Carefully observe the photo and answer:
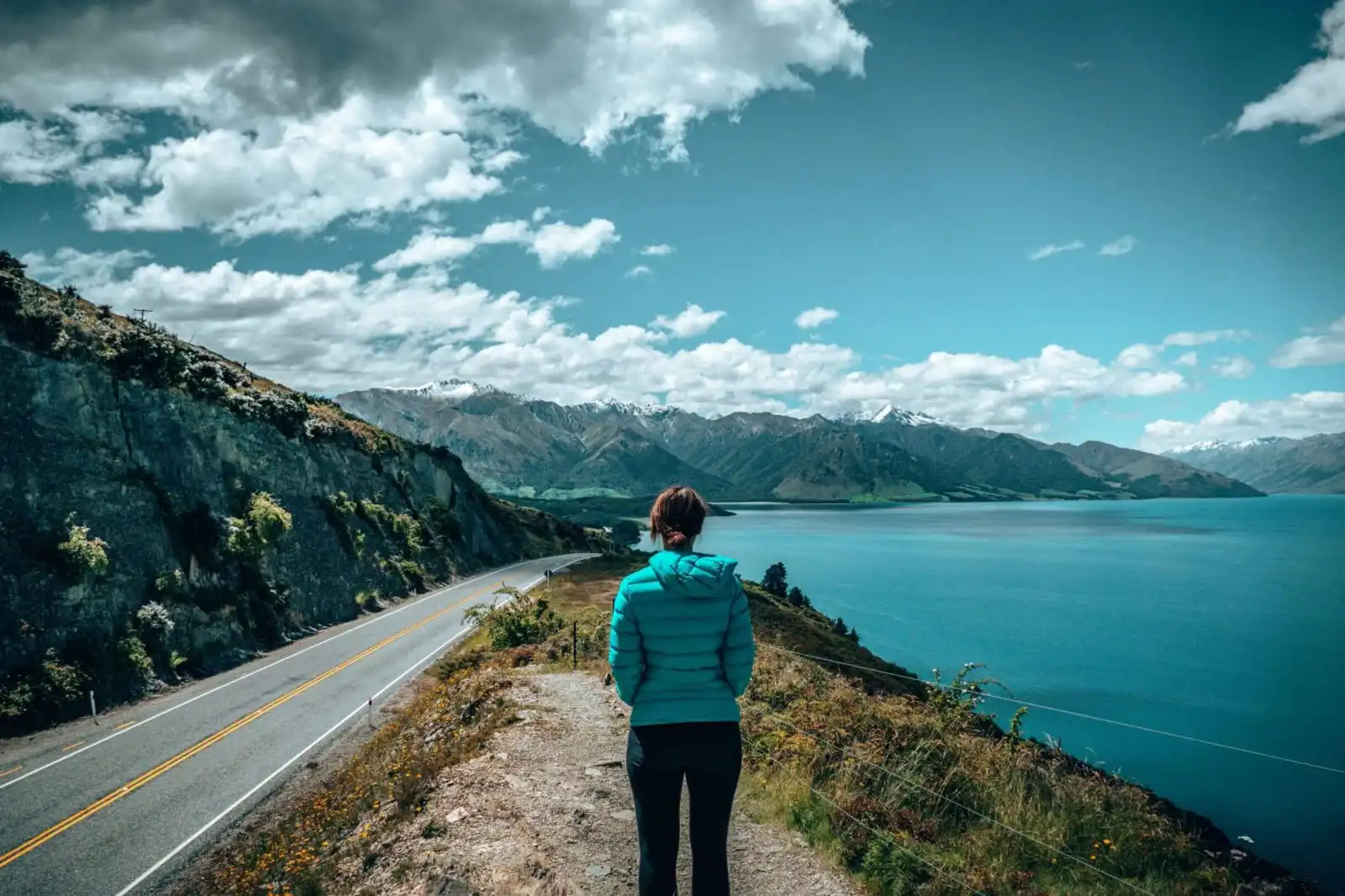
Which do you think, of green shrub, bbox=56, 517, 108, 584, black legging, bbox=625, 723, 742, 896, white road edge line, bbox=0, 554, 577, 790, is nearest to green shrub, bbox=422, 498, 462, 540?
white road edge line, bbox=0, 554, 577, 790

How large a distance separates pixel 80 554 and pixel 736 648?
32.4 meters

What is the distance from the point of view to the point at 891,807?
8477 millimetres

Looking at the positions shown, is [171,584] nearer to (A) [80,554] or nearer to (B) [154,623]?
(B) [154,623]

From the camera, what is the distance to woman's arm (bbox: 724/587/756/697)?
4.70 m

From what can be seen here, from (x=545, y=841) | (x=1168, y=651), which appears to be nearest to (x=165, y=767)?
(x=545, y=841)

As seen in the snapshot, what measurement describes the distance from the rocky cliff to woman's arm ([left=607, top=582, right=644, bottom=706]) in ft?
93.1

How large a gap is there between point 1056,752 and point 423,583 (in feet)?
177

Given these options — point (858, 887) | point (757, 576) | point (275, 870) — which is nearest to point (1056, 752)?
point (858, 887)

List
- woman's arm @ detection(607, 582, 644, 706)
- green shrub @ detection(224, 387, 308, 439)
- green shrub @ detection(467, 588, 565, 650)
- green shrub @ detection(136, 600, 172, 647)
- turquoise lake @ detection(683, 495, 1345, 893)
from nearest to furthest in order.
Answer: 1. woman's arm @ detection(607, 582, 644, 706)
2. green shrub @ detection(467, 588, 565, 650)
3. green shrub @ detection(136, 600, 172, 647)
4. turquoise lake @ detection(683, 495, 1345, 893)
5. green shrub @ detection(224, 387, 308, 439)

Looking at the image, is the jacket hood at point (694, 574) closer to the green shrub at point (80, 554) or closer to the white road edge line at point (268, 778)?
the white road edge line at point (268, 778)

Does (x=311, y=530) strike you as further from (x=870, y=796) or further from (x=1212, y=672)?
(x=1212, y=672)

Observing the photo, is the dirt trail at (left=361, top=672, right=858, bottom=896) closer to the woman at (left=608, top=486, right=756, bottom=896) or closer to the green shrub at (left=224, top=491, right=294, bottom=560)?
the woman at (left=608, top=486, right=756, bottom=896)

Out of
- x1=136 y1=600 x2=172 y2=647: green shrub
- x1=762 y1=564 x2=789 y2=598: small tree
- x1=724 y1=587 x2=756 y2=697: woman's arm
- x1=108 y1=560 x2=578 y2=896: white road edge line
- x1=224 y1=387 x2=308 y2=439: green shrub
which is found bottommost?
x1=762 y1=564 x2=789 y2=598: small tree

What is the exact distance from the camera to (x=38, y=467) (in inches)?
1072
